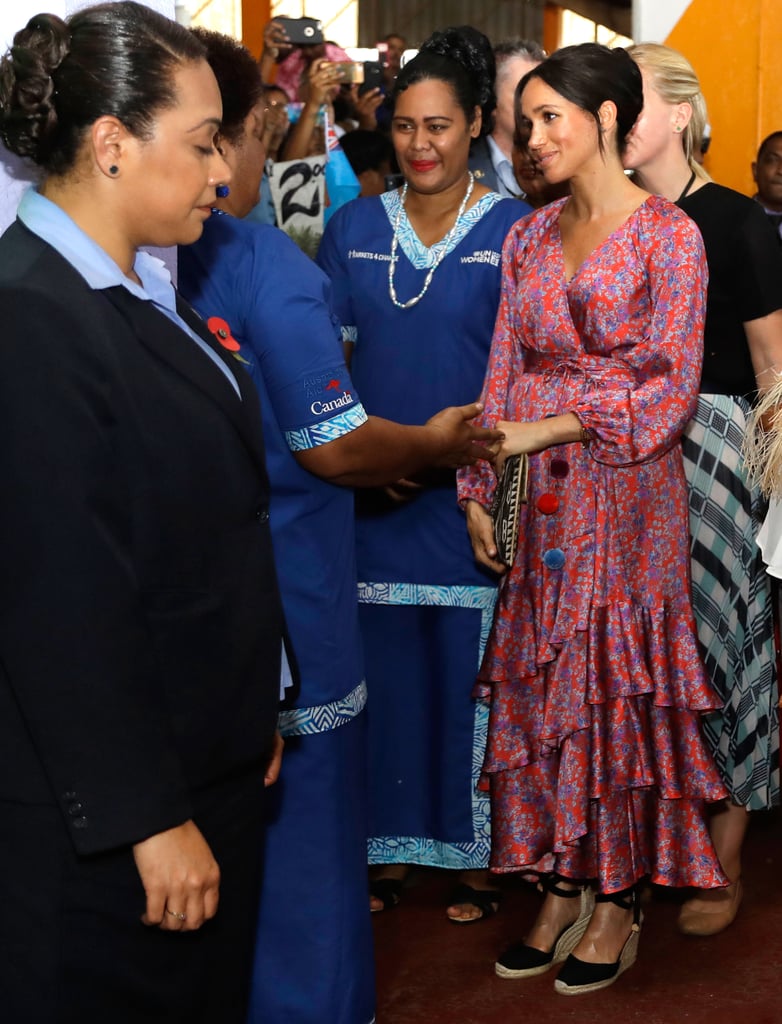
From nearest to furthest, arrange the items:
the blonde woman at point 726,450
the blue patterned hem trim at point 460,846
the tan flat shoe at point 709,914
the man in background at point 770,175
→ 1. the blonde woman at point 726,450
2. the tan flat shoe at point 709,914
3. the blue patterned hem trim at point 460,846
4. the man in background at point 770,175

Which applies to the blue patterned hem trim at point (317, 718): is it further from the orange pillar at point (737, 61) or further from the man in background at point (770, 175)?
the orange pillar at point (737, 61)

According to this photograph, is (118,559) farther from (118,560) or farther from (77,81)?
(77,81)

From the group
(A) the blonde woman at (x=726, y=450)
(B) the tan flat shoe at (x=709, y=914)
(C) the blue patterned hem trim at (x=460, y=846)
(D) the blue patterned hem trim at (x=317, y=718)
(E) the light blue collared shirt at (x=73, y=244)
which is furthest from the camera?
(C) the blue patterned hem trim at (x=460, y=846)

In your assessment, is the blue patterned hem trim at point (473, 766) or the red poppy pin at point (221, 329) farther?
the blue patterned hem trim at point (473, 766)

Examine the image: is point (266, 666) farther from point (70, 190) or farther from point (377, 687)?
point (377, 687)

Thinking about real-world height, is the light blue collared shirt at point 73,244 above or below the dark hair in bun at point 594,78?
below

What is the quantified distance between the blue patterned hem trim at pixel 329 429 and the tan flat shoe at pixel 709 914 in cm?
167

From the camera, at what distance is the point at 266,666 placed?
63.4 inches

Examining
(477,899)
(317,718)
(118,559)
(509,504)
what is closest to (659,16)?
(509,504)

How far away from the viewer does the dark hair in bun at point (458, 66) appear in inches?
126

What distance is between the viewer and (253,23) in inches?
417

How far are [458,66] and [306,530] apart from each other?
149cm

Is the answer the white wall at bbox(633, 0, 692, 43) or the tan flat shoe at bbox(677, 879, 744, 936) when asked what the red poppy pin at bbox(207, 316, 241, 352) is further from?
the white wall at bbox(633, 0, 692, 43)

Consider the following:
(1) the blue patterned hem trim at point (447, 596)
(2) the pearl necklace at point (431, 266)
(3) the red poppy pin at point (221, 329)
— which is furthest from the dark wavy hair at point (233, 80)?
(1) the blue patterned hem trim at point (447, 596)
